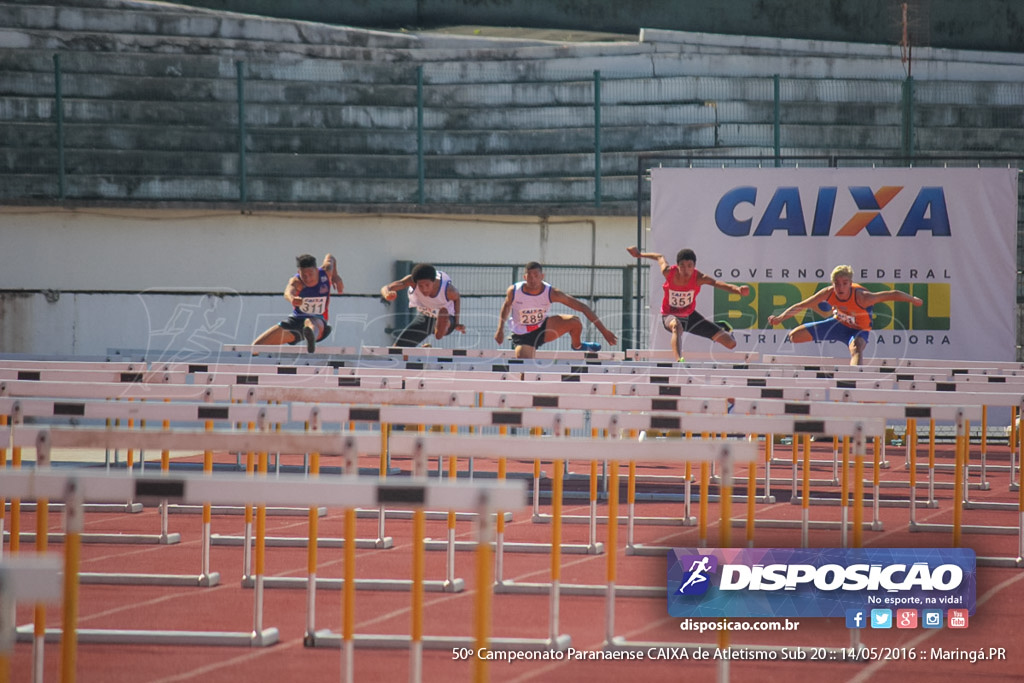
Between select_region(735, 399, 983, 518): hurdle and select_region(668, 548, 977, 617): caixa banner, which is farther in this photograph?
select_region(735, 399, 983, 518): hurdle

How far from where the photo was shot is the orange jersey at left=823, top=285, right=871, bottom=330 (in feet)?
57.4

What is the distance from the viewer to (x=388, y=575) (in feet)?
27.3

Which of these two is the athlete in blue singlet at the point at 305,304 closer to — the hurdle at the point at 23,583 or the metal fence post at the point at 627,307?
the metal fence post at the point at 627,307

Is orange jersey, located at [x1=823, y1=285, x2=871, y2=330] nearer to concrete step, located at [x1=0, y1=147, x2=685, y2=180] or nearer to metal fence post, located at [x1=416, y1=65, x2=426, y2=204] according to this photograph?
concrete step, located at [x1=0, y1=147, x2=685, y2=180]

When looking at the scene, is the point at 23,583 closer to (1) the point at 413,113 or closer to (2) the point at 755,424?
(2) the point at 755,424

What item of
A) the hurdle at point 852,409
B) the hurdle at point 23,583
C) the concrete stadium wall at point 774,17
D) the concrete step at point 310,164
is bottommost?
the hurdle at point 23,583

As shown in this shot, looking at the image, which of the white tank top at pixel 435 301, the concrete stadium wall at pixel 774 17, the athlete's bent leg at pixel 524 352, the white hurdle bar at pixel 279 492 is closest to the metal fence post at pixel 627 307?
the white tank top at pixel 435 301

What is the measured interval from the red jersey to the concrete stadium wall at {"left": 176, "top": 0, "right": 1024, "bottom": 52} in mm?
12921

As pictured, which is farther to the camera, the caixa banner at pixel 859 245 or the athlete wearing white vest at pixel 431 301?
the caixa banner at pixel 859 245

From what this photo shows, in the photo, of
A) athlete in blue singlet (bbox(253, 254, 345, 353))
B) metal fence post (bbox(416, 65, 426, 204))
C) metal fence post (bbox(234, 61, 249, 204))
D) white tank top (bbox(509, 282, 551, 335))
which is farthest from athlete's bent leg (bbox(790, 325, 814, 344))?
metal fence post (bbox(234, 61, 249, 204))

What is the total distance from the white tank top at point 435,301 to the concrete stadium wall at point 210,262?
3946mm

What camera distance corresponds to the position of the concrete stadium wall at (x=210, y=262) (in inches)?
853

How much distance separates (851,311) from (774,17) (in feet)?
46.6

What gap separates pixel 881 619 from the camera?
20.3 ft
